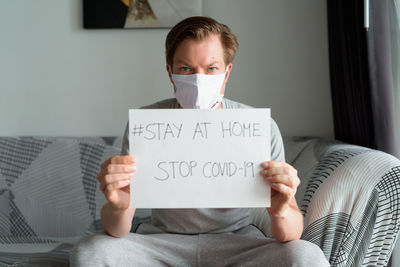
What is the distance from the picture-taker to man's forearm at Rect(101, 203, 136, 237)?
1123 millimetres

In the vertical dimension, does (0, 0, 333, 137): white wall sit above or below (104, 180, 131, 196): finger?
above

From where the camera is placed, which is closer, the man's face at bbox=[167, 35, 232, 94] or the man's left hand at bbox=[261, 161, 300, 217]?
the man's left hand at bbox=[261, 161, 300, 217]

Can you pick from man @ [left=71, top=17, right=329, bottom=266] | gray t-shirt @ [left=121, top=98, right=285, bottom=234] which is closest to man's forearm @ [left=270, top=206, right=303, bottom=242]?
man @ [left=71, top=17, right=329, bottom=266]

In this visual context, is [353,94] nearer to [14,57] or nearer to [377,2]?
[377,2]

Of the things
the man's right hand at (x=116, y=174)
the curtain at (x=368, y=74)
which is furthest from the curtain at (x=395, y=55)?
the man's right hand at (x=116, y=174)

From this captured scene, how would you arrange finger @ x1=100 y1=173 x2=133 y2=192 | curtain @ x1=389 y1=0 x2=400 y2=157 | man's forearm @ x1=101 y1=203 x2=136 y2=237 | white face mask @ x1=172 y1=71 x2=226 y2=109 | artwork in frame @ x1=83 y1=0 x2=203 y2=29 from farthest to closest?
artwork in frame @ x1=83 y1=0 x2=203 y2=29, curtain @ x1=389 y1=0 x2=400 y2=157, white face mask @ x1=172 y1=71 x2=226 y2=109, man's forearm @ x1=101 y1=203 x2=136 y2=237, finger @ x1=100 y1=173 x2=133 y2=192

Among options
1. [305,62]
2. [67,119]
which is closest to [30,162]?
[67,119]

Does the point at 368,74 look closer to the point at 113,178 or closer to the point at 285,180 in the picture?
the point at 285,180

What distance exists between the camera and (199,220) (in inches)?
51.9

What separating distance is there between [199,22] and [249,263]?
0.73 meters

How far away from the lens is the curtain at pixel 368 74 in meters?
1.50

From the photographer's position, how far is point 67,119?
90.9 inches

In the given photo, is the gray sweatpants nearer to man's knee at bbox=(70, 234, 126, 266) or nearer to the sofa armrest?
man's knee at bbox=(70, 234, 126, 266)

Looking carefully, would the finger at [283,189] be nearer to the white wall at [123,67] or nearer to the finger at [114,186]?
the finger at [114,186]
